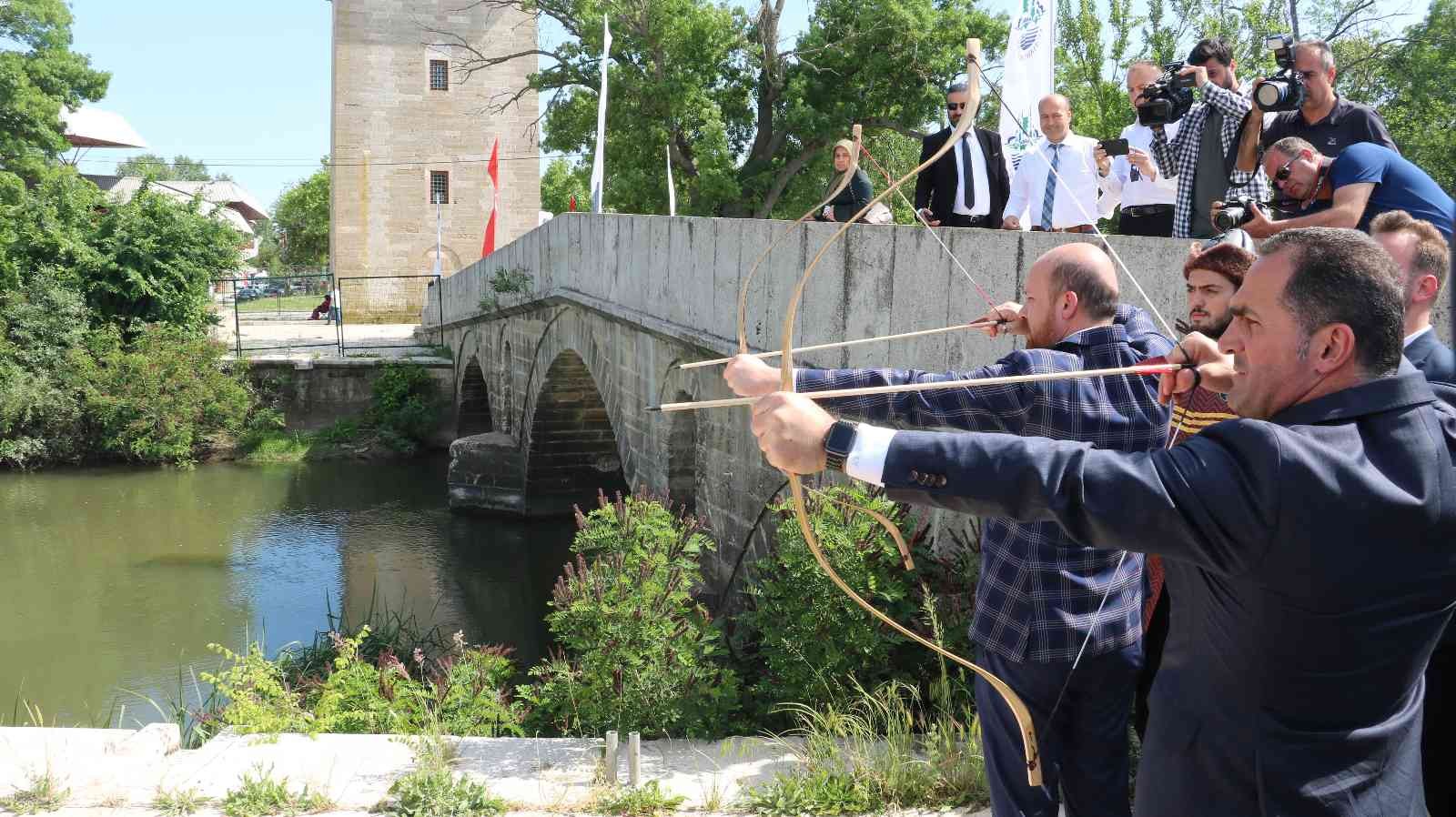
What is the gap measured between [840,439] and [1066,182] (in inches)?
157

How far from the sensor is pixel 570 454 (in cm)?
1627

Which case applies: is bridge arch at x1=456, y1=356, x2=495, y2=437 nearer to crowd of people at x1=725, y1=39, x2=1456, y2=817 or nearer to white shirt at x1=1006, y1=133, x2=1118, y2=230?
white shirt at x1=1006, y1=133, x2=1118, y2=230

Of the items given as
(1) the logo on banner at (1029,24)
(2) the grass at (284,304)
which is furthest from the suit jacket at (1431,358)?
(2) the grass at (284,304)

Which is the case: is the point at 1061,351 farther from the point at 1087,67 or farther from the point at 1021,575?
the point at 1087,67

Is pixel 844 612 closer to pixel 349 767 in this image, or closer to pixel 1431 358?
pixel 349 767

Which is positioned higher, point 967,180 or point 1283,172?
point 967,180

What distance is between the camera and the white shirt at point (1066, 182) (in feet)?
18.2

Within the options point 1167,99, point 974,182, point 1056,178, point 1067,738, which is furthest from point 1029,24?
point 1067,738

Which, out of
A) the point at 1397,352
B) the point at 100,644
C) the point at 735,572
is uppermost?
the point at 1397,352

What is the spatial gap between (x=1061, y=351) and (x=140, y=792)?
324cm

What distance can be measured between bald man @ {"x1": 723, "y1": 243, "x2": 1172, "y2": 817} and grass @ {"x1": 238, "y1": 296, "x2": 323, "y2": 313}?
3731 centimetres

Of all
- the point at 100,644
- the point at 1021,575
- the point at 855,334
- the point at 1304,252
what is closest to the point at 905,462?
the point at 1304,252

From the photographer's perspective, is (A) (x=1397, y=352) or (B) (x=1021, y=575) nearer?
(A) (x=1397, y=352)

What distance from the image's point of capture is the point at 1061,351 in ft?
8.83
